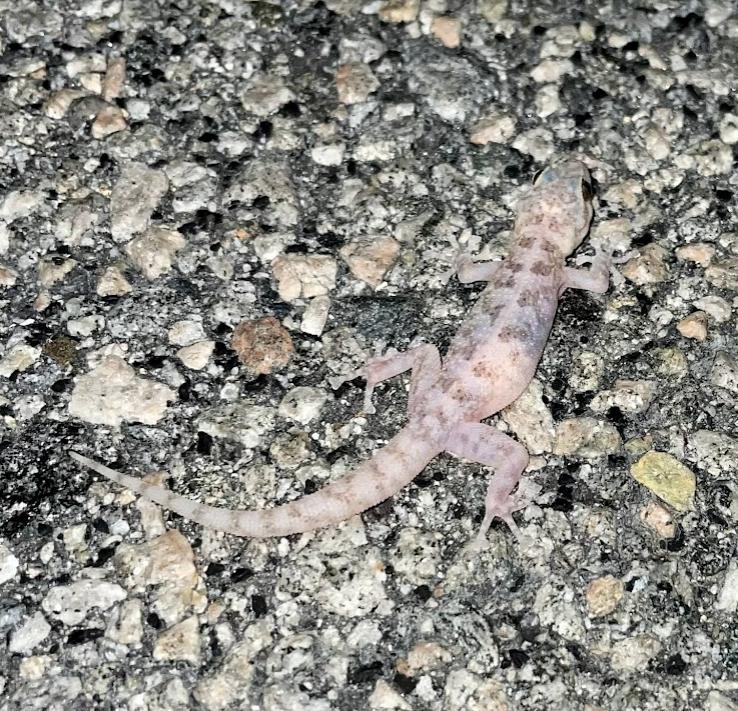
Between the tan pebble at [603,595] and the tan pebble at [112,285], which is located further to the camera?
the tan pebble at [112,285]

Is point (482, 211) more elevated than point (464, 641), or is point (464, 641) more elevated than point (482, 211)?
point (482, 211)

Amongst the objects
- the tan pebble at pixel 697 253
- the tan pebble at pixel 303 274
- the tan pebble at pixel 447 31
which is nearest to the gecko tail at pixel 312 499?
the tan pebble at pixel 303 274

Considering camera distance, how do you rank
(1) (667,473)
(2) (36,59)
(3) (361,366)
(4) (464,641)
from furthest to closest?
(2) (36,59), (3) (361,366), (1) (667,473), (4) (464,641)

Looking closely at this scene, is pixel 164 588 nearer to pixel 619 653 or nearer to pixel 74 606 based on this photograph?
pixel 74 606

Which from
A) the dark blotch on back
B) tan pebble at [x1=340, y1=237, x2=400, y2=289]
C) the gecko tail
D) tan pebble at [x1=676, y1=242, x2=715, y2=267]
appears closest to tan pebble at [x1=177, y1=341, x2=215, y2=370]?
the gecko tail

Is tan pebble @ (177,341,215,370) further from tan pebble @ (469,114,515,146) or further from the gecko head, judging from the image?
tan pebble @ (469,114,515,146)

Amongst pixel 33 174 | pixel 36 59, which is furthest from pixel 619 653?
pixel 36 59

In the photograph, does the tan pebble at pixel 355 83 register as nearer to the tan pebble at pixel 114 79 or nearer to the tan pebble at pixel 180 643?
the tan pebble at pixel 114 79

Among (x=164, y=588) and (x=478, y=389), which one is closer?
(x=164, y=588)
